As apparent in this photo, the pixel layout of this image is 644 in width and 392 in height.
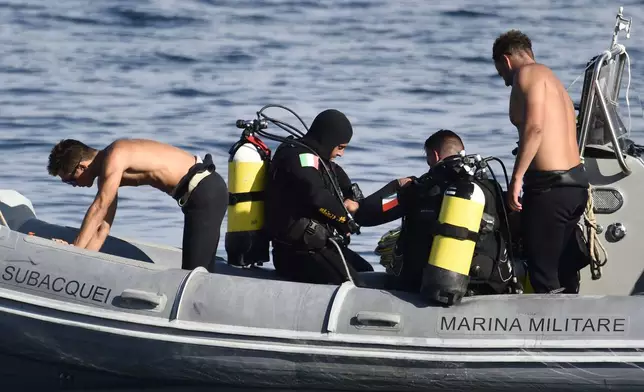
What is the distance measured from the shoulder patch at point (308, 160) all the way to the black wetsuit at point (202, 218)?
1.84ft

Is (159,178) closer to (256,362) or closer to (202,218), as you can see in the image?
(202,218)

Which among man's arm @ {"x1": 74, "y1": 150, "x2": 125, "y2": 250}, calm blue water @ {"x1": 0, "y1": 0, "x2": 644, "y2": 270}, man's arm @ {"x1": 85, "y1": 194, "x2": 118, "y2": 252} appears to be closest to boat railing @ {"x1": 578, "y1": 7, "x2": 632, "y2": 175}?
man's arm @ {"x1": 74, "y1": 150, "x2": 125, "y2": 250}

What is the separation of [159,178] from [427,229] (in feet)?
5.15

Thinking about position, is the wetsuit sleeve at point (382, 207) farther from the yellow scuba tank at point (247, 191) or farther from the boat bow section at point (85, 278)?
the boat bow section at point (85, 278)

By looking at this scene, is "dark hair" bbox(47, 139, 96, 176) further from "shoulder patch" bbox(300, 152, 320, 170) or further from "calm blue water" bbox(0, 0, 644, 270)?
"calm blue water" bbox(0, 0, 644, 270)

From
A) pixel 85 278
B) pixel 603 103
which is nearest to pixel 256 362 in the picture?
pixel 85 278

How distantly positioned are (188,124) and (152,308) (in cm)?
804

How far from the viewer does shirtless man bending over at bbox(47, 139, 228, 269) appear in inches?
287

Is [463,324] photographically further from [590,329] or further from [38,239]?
[38,239]

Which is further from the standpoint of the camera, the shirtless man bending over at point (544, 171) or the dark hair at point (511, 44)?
the dark hair at point (511, 44)

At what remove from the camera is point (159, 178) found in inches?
293

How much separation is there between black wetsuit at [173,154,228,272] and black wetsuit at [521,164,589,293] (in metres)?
1.63

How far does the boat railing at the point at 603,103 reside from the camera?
7094 millimetres

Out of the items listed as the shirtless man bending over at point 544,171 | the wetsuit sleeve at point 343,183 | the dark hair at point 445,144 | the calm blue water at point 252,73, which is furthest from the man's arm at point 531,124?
the calm blue water at point 252,73
